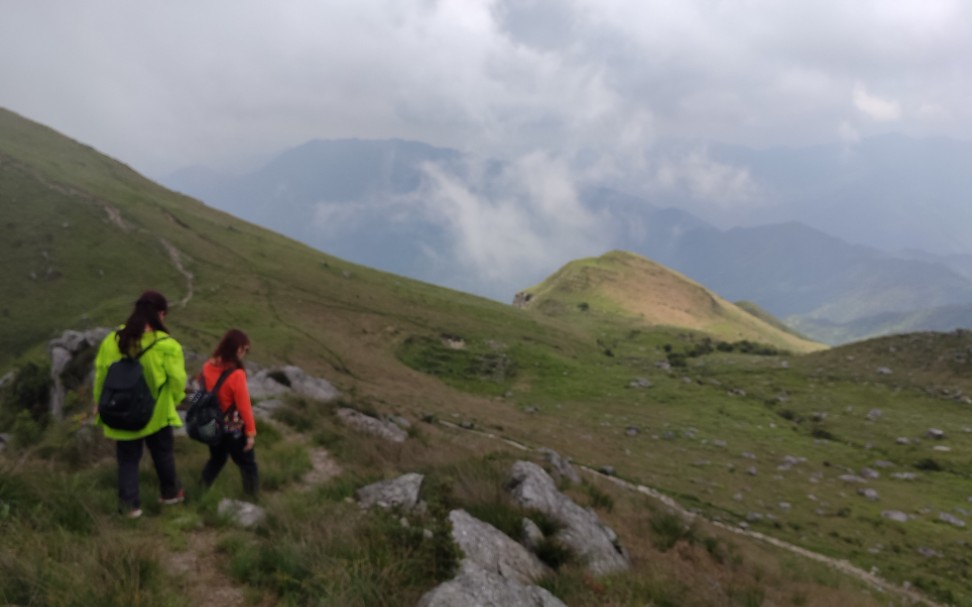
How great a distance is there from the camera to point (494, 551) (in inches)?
317

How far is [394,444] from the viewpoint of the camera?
1600 cm

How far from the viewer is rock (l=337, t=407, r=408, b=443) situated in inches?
695

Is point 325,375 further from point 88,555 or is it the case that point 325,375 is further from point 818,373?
point 818,373

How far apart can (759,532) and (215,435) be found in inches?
880

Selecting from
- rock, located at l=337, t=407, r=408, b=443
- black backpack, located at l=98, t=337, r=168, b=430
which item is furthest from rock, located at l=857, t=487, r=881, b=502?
black backpack, located at l=98, t=337, r=168, b=430

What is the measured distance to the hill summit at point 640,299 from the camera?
390 ft

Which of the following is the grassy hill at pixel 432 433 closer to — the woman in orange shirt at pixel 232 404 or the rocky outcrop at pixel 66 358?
the woman in orange shirt at pixel 232 404

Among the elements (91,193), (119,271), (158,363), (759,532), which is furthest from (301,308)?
(158,363)

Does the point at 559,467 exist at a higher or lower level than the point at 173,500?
higher

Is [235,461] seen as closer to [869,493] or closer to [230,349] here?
[230,349]

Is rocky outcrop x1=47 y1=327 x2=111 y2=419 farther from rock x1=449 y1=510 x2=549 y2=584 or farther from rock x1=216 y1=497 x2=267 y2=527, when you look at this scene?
rock x1=449 y1=510 x2=549 y2=584

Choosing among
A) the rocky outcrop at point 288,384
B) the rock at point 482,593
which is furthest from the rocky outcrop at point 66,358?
the rock at point 482,593

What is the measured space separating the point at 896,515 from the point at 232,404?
98.0ft

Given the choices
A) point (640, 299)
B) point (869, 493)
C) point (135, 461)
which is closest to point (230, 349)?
point (135, 461)
